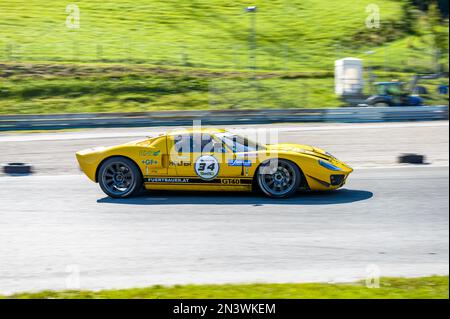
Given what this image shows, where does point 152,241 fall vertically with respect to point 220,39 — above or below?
below

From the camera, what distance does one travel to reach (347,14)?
114 ft

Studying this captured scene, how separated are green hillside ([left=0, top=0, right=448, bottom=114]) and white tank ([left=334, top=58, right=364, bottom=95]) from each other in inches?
24.3

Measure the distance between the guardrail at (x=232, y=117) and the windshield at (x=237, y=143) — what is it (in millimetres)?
11934

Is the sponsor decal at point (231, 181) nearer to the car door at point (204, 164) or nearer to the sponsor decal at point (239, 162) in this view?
the car door at point (204, 164)

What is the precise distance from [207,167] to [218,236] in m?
2.05

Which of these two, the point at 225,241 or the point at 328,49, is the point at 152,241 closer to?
the point at 225,241

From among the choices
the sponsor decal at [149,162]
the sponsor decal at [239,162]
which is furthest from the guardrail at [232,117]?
the sponsor decal at [239,162]

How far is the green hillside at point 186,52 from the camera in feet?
87.2

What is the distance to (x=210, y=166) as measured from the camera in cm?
999

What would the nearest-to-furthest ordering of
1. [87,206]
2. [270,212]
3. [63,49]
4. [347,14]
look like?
[270,212]
[87,206]
[63,49]
[347,14]

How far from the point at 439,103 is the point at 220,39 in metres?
11.4

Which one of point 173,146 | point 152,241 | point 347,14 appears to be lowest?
point 152,241

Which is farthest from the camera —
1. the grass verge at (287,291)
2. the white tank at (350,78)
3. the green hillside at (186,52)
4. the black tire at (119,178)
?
the green hillside at (186,52)
